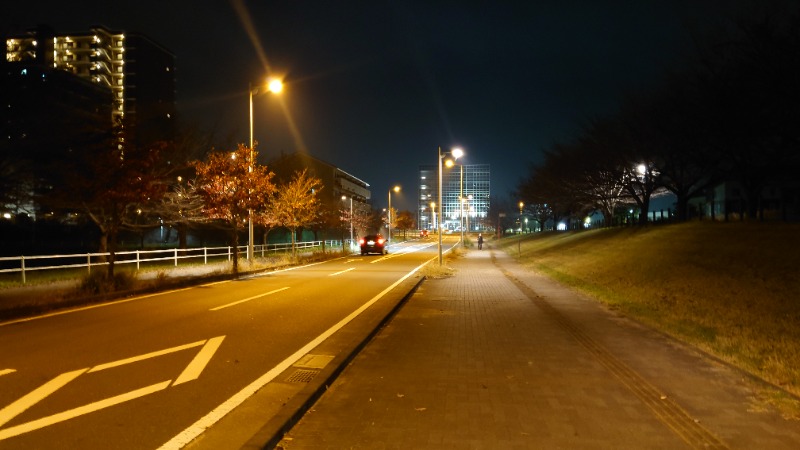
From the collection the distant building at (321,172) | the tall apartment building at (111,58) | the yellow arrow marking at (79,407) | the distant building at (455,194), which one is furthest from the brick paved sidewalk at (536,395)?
the distant building at (455,194)

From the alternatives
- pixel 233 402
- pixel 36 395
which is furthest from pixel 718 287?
pixel 36 395

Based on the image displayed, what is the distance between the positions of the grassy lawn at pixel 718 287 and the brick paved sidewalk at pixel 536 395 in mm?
711

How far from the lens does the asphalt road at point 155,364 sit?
5.05m

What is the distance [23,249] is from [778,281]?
4180 cm

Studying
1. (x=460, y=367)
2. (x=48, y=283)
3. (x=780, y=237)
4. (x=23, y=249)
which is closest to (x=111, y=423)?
(x=460, y=367)

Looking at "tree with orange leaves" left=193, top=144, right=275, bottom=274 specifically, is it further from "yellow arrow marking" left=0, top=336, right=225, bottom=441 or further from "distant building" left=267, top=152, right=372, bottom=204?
"distant building" left=267, top=152, right=372, bottom=204

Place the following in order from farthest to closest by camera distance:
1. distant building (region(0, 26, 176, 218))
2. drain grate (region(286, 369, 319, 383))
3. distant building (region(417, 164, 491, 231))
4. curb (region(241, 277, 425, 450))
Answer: distant building (region(417, 164, 491, 231))
distant building (region(0, 26, 176, 218))
drain grate (region(286, 369, 319, 383))
curb (region(241, 277, 425, 450))

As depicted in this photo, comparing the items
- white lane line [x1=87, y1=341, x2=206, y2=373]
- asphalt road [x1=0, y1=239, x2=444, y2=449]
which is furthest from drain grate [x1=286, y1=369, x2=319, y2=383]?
white lane line [x1=87, y1=341, x2=206, y2=373]

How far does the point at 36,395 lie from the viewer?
605cm

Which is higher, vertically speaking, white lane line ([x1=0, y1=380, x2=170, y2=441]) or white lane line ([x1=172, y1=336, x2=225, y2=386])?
white lane line ([x1=0, y1=380, x2=170, y2=441])

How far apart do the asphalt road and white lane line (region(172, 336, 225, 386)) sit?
0.05 ft

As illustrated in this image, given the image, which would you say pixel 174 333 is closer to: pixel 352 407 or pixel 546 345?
pixel 352 407

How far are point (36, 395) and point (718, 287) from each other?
1451 cm

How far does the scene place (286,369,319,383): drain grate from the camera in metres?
6.52
